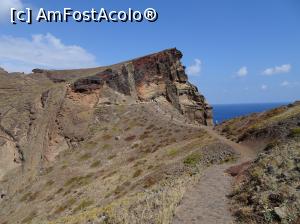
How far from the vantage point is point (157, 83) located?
98.6 m

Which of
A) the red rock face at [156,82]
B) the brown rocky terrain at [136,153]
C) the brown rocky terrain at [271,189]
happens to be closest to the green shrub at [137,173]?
the brown rocky terrain at [136,153]

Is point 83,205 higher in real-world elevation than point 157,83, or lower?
lower

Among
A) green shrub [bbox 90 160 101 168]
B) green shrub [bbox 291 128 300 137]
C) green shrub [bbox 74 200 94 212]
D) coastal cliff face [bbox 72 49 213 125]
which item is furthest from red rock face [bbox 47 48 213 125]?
green shrub [bbox 291 128 300 137]

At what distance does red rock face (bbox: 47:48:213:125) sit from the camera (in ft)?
300

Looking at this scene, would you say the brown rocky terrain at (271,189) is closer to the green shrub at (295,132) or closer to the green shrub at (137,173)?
the green shrub at (295,132)

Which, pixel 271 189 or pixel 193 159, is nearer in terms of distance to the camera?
pixel 271 189

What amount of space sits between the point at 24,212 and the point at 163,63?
56.5 metres

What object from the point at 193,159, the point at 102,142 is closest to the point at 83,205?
the point at 193,159

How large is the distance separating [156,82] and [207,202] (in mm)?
74945

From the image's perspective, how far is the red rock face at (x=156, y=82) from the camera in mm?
91500

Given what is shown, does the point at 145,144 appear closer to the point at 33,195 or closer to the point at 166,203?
the point at 33,195

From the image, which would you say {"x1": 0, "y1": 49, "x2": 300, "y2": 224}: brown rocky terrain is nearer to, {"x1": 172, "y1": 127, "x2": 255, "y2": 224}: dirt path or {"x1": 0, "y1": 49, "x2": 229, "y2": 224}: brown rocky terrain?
{"x1": 172, "y1": 127, "x2": 255, "y2": 224}: dirt path

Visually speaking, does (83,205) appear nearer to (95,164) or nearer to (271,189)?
(95,164)

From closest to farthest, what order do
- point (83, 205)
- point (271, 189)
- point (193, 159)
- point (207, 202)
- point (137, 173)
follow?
point (271, 189) < point (207, 202) < point (193, 159) < point (83, 205) < point (137, 173)
